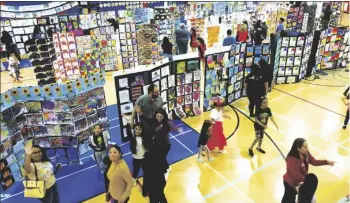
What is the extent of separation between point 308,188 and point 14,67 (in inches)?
448

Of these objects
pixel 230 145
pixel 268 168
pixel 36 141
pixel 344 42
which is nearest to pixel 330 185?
pixel 268 168

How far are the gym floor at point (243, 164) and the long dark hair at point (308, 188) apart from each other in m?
1.89

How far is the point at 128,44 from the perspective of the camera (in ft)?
41.9

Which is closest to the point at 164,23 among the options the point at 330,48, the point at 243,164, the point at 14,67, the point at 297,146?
the point at 14,67

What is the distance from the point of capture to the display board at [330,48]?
12.0 metres

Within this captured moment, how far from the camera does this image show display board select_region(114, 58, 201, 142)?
24.7 feet

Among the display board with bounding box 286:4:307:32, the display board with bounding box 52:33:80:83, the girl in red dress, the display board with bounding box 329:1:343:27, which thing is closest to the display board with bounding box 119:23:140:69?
the display board with bounding box 52:33:80:83

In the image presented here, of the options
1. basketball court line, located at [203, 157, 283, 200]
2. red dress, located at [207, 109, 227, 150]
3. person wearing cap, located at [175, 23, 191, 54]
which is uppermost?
person wearing cap, located at [175, 23, 191, 54]

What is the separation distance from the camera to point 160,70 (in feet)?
26.5

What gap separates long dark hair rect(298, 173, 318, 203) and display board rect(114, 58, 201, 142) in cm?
428

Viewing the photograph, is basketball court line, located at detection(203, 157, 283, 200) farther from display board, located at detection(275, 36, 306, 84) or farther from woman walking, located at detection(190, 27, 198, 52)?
woman walking, located at detection(190, 27, 198, 52)

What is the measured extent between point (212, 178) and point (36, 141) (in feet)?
13.2

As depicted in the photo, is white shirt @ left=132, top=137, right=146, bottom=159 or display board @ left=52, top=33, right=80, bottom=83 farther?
display board @ left=52, top=33, right=80, bottom=83

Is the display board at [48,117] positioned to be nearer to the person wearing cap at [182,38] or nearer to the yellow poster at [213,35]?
the person wearing cap at [182,38]
